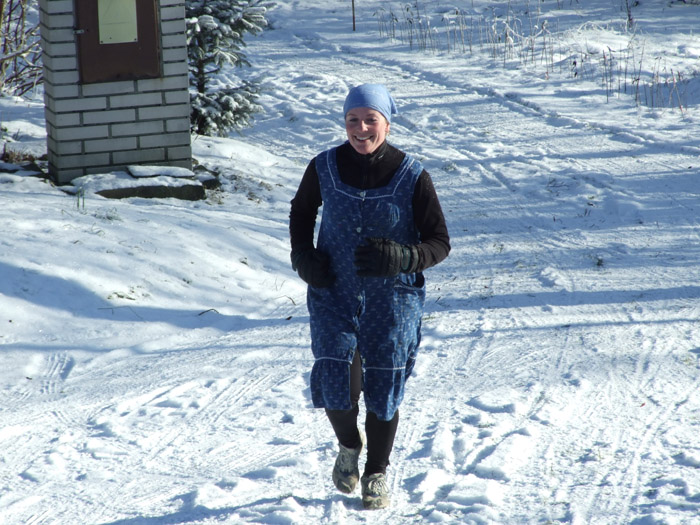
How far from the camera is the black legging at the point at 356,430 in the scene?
3012 mm

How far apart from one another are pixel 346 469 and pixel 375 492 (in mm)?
154

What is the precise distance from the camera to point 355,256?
2.81m

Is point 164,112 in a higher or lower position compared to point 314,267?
higher

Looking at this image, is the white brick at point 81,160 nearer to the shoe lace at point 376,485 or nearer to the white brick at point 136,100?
the white brick at point 136,100

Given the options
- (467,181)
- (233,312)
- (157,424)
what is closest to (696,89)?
(467,181)

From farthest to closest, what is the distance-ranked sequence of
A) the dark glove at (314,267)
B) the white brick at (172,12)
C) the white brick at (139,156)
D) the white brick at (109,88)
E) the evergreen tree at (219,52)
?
1. the evergreen tree at (219,52)
2. the white brick at (139,156)
3. the white brick at (172,12)
4. the white brick at (109,88)
5. the dark glove at (314,267)

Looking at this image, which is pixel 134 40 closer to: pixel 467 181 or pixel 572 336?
pixel 467 181

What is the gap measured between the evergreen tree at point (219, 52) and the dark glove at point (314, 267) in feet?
23.4

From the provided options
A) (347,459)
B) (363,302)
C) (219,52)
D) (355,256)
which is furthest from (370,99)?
(219,52)

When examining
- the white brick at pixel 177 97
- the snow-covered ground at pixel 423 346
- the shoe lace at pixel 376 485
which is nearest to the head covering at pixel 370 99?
the shoe lace at pixel 376 485

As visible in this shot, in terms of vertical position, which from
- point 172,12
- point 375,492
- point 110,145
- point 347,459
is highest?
point 172,12

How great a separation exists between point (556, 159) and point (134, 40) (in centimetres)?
512

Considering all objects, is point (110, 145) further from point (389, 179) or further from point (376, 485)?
point (376, 485)

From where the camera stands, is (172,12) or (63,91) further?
Result: (172,12)
